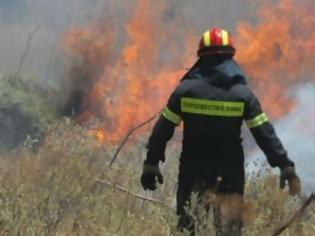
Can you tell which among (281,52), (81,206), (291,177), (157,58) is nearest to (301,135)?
(281,52)

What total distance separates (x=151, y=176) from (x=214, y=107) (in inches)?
26.8

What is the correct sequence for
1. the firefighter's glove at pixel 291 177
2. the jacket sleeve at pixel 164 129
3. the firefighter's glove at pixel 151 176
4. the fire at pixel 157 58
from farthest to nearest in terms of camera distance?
the fire at pixel 157 58, the firefighter's glove at pixel 151 176, the jacket sleeve at pixel 164 129, the firefighter's glove at pixel 291 177

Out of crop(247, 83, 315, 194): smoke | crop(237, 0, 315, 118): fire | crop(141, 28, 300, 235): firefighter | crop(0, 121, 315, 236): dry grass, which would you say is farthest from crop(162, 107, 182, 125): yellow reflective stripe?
crop(237, 0, 315, 118): fire

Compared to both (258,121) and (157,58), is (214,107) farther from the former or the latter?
(157,58)

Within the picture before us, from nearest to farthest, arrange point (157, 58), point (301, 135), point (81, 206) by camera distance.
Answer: point (81, 206)
point (301, 135)
point (157, 58)

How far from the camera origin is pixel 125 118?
19.0 m

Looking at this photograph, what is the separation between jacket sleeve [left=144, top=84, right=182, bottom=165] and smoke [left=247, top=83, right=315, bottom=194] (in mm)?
5008

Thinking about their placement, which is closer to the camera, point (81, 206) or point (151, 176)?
point (151, 176)

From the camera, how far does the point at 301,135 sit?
47.4 ft

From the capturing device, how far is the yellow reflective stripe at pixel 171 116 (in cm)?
500

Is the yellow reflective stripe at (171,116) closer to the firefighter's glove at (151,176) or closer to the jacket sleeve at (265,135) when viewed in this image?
the firefighter's glove at (151,176)

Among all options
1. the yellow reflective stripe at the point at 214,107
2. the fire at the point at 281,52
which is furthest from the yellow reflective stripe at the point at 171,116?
the fire at the point at 281,52

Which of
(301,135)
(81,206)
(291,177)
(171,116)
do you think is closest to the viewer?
(291,177)

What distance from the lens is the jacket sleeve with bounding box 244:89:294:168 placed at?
4.84m
